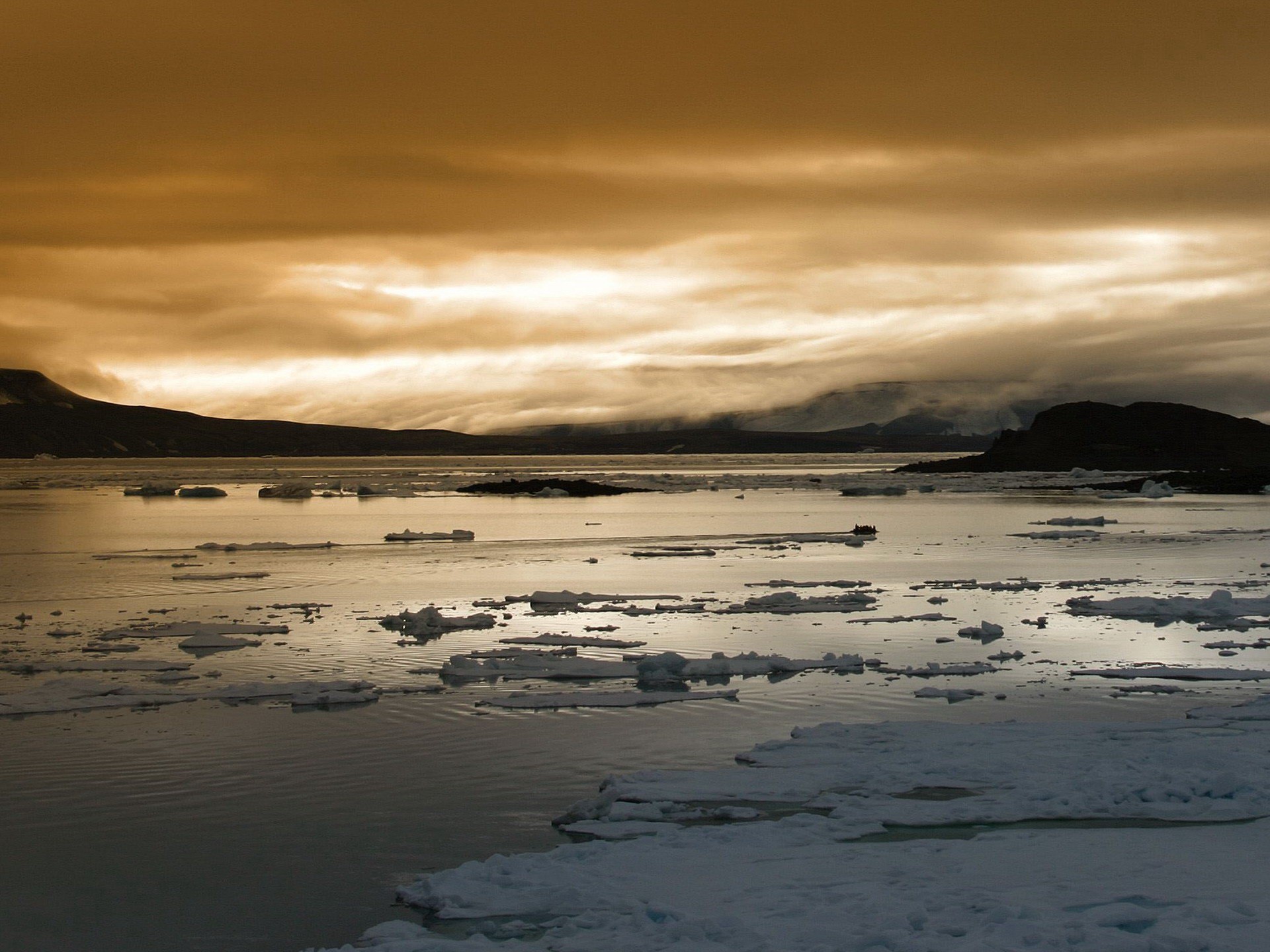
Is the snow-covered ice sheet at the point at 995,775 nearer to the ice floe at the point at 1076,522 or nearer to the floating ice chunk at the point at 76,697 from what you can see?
the floating ice chunk at the point at 76,697

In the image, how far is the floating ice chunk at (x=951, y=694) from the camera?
495 inches

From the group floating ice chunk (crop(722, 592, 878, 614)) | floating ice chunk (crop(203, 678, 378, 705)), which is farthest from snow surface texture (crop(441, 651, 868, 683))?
floating ice chunk (crop(722, 592, 878, 614))

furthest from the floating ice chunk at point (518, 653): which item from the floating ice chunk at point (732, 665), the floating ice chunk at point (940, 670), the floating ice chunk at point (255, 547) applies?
the floating ice chunk at point (255, 547)

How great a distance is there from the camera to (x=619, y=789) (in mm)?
8992

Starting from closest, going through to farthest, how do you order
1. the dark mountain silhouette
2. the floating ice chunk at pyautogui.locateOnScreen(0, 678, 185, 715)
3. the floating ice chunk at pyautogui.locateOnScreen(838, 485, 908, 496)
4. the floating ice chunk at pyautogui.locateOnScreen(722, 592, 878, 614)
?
the floating ice chunk at pyautogui.locateOnScreen(0, 678, 185, 715) < the floating ice chunk at pyautogui.locateOnScreen(722, 592, 878, 614) < the floating ice chunk at pyautogui.locateOnScreen(838, 485, 908, 496) < the dark mountain silhouette

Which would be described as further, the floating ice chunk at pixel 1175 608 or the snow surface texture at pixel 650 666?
the floating ice chunk at pixel 1175 608

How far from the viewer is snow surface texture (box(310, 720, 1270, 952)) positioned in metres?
6.43

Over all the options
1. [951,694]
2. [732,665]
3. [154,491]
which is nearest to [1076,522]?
[732,665]

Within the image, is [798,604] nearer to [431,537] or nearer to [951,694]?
[951,694]

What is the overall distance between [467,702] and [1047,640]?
7.99 meters

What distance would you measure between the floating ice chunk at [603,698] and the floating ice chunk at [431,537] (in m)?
23.1

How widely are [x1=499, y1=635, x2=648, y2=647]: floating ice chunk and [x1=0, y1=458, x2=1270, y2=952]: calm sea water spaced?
0.39 meters

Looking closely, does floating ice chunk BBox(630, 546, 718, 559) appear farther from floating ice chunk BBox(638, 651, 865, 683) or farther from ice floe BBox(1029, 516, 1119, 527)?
floating ice chunk BBox(638, 651, 865, 683)

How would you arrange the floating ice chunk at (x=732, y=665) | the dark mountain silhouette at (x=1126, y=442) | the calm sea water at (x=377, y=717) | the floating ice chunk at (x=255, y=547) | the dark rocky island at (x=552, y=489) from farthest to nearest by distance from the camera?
1. the dark mountain silhouette at (x=1126, y=442)
2. the dark rocky island at (x=552, y=489)
3. the floating ice chunk at (x=255, y=547)
4. the floating ice chunk at (x=732, y=665)
5. the calm sea water at (x=377, y=717)
